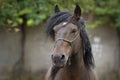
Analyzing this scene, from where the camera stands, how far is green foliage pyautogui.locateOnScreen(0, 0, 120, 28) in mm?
8820

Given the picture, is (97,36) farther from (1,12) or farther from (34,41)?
(1,12)

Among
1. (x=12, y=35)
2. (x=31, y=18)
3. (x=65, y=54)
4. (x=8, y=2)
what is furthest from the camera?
(x=12, y=35)

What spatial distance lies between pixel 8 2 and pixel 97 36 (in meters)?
6.30

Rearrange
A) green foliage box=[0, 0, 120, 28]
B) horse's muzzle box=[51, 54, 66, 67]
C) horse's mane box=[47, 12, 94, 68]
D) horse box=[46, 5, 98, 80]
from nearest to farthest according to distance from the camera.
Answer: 1. horse's muzzle box=[51, 54, 66, 67]
2. horse box=[46, 5, 98, 80]
3. horse's mane box=[47, 12, 94, 68]
4. green foliage box=[0, 0, 120, 28]

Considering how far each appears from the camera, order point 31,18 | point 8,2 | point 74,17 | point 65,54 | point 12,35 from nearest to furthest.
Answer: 1. point 65,54
2. point 74,17
3. point 8,2
4. point 31,18
5. point 12,35

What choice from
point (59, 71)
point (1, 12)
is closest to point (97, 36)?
point (1, 12)

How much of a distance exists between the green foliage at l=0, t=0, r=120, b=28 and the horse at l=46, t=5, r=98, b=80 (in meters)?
2.11

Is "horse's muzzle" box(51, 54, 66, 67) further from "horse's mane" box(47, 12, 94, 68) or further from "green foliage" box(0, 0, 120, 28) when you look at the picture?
"green foliage" box(0, 0, 120, 28)

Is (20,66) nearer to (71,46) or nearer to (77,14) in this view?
(77,14)

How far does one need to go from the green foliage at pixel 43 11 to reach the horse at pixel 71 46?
2.11 m

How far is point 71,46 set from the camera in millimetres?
5809

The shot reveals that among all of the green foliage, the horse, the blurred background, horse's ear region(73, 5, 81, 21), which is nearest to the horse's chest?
the horse

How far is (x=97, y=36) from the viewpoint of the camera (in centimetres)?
1489

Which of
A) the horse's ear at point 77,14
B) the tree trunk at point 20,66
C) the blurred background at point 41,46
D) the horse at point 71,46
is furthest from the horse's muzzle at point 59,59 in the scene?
the tree trunk at point 20,66
